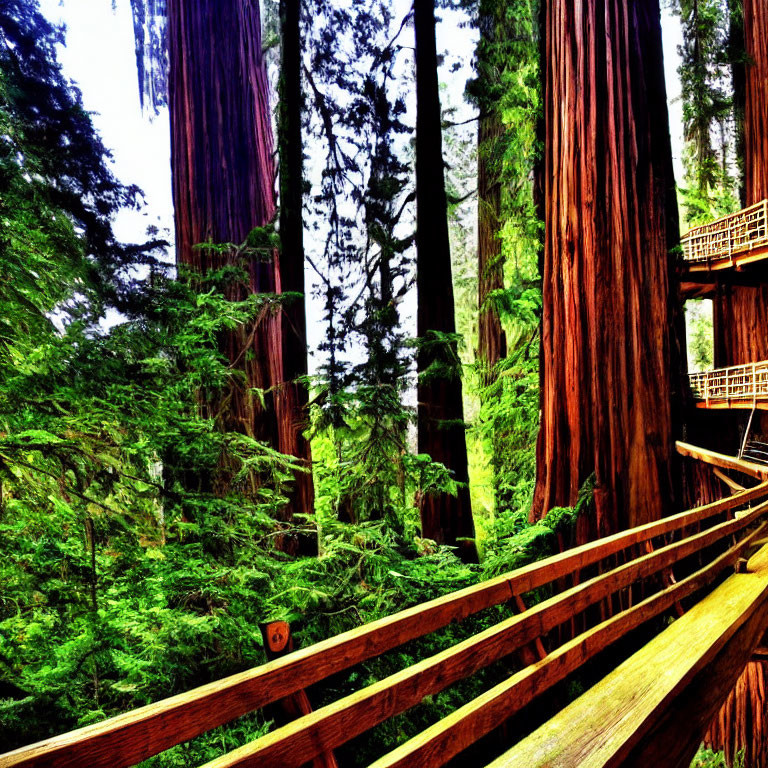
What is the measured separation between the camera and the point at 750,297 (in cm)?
1335

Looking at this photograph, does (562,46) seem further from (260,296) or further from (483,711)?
(483,711)

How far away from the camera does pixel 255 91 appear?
8023 mm

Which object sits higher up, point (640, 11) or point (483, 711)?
point (640, 11)

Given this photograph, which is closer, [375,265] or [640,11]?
[640,11]

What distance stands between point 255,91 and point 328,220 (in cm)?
215

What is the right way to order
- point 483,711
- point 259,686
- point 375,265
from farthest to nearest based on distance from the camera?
1. point 375,265
2. point 483,711
3. point 259,686

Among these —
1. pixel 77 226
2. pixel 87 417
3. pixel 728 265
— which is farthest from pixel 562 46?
pixel 728 265

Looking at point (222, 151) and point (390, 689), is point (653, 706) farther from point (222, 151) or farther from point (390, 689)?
point (222, 151)

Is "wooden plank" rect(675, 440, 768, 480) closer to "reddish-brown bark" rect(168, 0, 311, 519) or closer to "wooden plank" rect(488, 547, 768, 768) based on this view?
"wooden plank" rect(488, 547, 768, 768)

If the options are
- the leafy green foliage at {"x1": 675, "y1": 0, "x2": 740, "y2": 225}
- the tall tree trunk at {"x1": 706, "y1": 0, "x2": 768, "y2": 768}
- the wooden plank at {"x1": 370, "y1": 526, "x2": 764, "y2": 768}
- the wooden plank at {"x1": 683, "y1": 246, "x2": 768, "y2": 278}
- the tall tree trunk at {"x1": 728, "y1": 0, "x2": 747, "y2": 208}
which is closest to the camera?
the wooden plank at {"x1": 370, "y1": 526, "x2": 764, "y2": 768}

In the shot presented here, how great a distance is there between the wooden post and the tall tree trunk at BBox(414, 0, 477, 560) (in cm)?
526

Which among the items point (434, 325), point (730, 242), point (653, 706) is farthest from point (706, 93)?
point (653, 706)

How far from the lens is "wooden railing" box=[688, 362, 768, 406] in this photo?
34.2 feet

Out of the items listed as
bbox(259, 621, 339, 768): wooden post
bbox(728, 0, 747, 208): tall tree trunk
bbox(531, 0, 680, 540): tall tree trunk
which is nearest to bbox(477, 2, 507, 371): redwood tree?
bbox(531, 0, 680, 540): tall tree trunk
